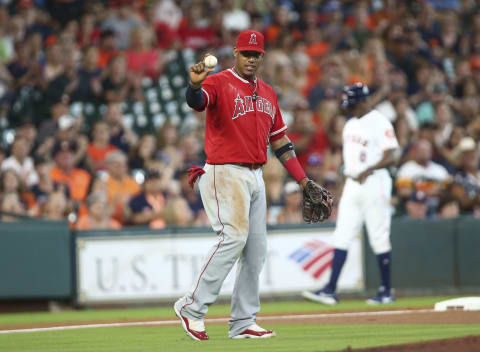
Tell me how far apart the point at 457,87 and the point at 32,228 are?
8.65 meters

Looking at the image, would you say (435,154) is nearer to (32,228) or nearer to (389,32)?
(389,32)

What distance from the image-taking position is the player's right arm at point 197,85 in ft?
19.4

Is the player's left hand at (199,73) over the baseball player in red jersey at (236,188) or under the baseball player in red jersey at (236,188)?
over

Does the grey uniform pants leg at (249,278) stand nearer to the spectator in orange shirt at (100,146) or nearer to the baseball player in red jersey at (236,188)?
the baseball player in red jersey at (236,188)

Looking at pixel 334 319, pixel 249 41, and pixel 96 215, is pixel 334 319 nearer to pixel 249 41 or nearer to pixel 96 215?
pixel 249 41

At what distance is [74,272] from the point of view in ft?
35.2

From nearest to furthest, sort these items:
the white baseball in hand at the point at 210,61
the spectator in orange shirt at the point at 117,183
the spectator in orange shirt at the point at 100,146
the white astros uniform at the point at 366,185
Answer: the white baseball in hand at the point at 210,61, the white astros uniform at the point at 366,185, the spectator in orange shirt at the point at 117,183, the spectator in orange shirt at the point at 100,146

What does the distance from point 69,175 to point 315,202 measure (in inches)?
241

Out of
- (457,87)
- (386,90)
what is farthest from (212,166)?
(457,87)

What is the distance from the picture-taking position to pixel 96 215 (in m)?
11.1

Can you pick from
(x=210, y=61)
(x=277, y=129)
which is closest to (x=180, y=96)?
(x=277, y=129)

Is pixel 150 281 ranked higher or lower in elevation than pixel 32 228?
lower

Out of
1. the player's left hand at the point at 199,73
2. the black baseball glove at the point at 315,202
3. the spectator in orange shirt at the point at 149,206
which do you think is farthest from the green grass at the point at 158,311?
the player's left hand at the point at 199,73

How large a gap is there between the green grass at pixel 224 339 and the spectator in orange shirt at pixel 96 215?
11.5ft
